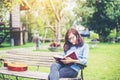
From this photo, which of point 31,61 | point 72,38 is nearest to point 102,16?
point 31,61

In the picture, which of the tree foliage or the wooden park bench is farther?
the tree foliage

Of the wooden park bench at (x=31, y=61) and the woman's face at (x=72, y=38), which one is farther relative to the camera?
the wooden park bench at (x=31, y=61)

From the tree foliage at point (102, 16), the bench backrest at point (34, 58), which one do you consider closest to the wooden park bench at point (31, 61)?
the bench backrest at point (34, 58)

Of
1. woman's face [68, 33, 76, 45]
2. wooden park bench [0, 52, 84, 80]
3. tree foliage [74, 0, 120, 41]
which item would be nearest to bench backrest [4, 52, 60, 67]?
wooden park bench [0, 52, 84, 80]

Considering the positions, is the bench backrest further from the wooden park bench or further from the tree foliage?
the tree foliage

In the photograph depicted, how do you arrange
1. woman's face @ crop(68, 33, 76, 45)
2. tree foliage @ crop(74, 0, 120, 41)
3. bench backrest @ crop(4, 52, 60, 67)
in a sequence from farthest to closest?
tree foliage @ crop(74, 0, 120, 41) → bench backrest @ crop(4, 52, 60, 67) → woman's face @ crop(68, 33, 76, 45)

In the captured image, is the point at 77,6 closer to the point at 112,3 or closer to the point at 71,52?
the point at 112,3

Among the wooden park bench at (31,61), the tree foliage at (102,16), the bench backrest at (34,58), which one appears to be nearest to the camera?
the wooden park bench at (31,61)

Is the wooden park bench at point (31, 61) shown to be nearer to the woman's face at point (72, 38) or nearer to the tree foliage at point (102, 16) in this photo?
the woman's face at point (72, 38)

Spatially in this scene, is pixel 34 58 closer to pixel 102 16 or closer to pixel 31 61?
pixel 31 61

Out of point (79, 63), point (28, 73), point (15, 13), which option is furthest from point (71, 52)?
point (15, 13)

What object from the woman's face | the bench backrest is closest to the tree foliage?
the bench backrest

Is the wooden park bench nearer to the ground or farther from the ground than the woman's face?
nearer to the ground

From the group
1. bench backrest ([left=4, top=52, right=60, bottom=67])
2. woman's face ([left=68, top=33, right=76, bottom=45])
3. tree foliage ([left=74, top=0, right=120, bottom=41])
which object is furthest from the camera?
tree foliage ([left=74, top=0, right=120, bottom=41])
